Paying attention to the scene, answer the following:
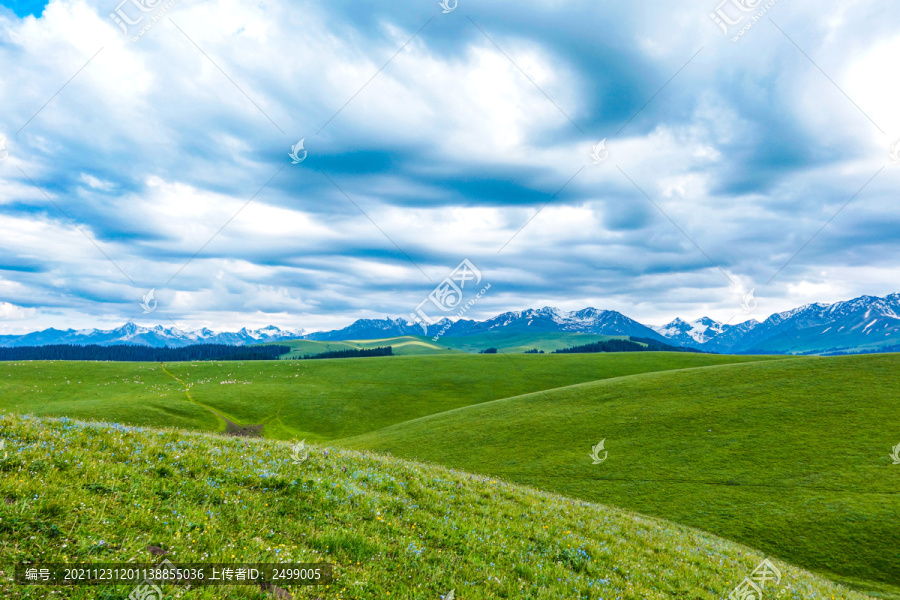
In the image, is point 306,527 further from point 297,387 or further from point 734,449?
point 297,387

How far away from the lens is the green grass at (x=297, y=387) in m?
76.9

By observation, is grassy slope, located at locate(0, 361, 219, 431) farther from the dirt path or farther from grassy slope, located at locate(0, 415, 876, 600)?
grassy slope, located at locate(0, 415, 876, 600)

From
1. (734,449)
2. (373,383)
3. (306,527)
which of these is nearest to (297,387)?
(373,383)

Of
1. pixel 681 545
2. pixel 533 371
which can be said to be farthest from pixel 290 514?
pixel 533 371

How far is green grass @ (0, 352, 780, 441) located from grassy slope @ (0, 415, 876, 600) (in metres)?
66.7

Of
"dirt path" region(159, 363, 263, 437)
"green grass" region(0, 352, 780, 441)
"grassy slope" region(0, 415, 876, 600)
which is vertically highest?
"green grass" region(0, 352, 780, 441)

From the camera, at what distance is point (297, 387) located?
325ft

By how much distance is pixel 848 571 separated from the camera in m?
23.1

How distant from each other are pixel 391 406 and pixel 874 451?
76503 millimetres

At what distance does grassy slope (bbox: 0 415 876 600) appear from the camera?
6.70m

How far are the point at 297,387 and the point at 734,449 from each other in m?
90.4

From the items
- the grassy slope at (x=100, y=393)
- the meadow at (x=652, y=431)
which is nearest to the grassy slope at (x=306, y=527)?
the meadow at (x=652, y=431)

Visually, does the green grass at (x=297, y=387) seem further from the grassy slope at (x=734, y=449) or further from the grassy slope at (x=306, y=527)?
the grassy slope at (x=306, y=527)

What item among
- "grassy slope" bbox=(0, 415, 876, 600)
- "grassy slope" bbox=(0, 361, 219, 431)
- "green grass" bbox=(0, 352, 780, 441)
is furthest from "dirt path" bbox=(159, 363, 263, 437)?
"grassy slope" bbox=(0, 415, 876, 600)
